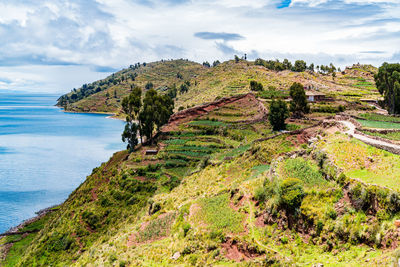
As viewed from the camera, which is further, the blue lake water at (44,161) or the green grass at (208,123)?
the green grass at (208,123)

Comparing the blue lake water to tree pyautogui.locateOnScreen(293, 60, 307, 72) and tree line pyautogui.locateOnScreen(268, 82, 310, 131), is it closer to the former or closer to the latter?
tree line pyautogui.locateOnScreen(268, 82, 310, 131)

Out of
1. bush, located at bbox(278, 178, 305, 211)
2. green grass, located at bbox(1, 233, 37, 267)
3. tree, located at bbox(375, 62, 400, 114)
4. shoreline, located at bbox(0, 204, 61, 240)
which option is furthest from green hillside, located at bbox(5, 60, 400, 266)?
tree, located at bbox(375, 62, 400, 114)

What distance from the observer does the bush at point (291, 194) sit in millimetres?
17016

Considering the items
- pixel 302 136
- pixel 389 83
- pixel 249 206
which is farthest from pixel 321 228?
pixel 389 83

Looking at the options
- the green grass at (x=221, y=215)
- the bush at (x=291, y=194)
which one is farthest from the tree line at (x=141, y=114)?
the bush at (x=291, y=194)

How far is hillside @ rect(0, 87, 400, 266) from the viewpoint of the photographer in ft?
46.3

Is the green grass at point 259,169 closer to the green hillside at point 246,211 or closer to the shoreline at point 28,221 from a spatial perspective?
the green hillside at point 246,211

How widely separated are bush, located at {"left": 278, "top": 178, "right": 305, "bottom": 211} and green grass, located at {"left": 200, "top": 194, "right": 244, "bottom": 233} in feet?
12.3

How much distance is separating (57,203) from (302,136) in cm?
4906

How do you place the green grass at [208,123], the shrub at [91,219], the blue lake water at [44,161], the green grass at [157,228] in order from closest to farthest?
the green grass at [157,228] < the shrub at [91,219] < the blue lake water at [44,161] < the green grass at [208,123]

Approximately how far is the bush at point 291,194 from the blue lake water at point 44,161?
5017 centimetres

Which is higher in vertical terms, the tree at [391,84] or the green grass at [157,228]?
the tree at [391,84]

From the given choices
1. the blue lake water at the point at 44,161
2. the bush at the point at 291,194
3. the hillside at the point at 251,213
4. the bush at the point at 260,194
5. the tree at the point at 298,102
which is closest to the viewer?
the hillside at the point at 251,213

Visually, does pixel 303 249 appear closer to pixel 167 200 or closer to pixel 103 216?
pixel 167 200
